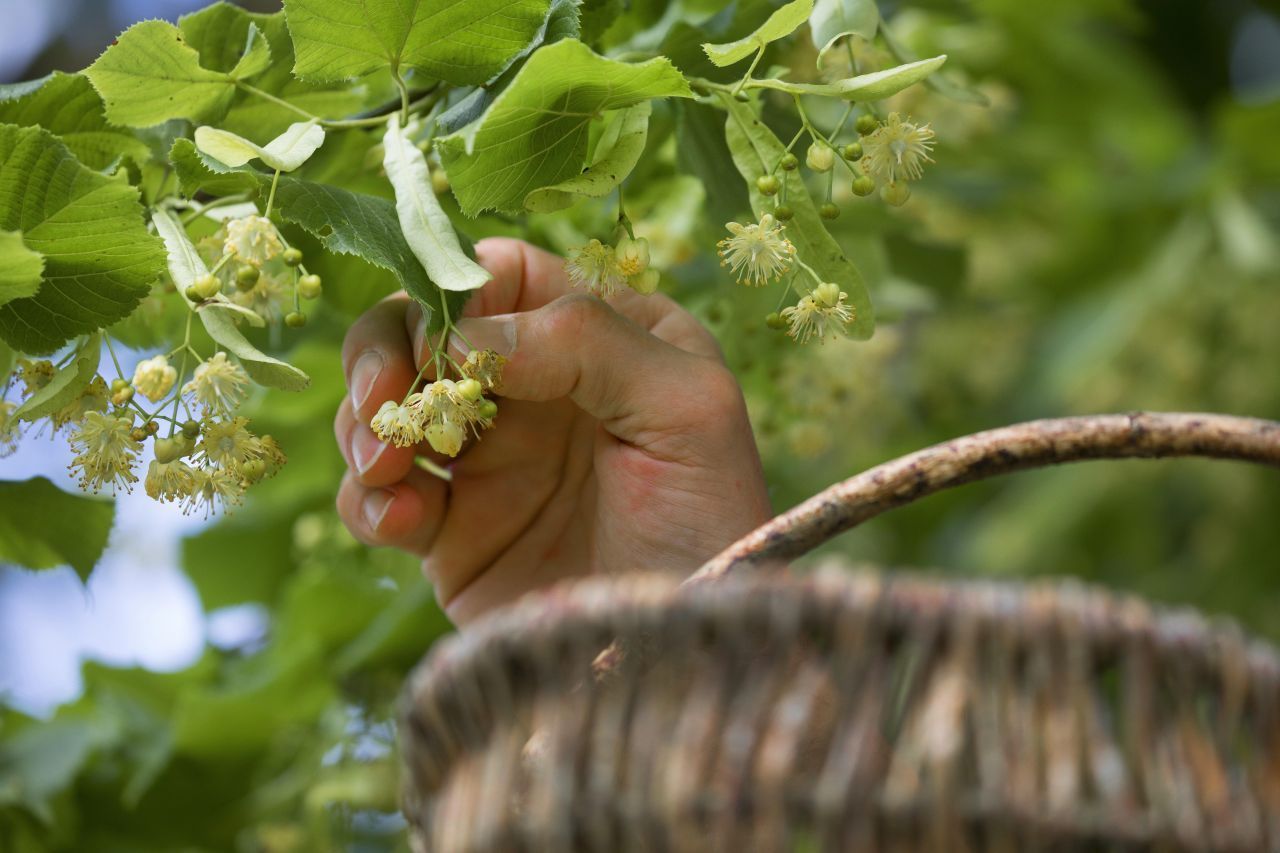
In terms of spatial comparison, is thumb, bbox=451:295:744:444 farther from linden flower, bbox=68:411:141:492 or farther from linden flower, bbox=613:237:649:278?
linden flower, bbox=68:411:141:492

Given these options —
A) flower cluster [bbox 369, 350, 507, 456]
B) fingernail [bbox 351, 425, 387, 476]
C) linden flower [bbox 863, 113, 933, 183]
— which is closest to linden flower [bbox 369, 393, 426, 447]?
flower cluster [bbox 369, 350, 507, 456]

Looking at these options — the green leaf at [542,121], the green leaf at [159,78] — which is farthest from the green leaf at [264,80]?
the green leaf at [542,121]

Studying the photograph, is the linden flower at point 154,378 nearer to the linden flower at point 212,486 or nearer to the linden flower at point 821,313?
the linden flower at point 212,486

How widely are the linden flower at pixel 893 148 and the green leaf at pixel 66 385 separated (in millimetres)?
335

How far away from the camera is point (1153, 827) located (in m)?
0.29

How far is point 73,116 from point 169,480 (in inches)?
7.4

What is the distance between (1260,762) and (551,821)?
0.57 ft

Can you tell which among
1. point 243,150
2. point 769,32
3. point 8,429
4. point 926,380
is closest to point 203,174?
point 243,150

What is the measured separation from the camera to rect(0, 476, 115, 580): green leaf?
616mm

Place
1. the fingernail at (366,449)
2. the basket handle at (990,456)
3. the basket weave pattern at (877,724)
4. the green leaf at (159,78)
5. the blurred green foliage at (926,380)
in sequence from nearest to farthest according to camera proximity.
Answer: the basket weave pattern at (877,724) → the basket handle at (990,456) → the green leaf at (159,78) → the fingernail at (366,449) → the blurred green foliage at (926,380)

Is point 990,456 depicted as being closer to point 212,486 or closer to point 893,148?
point 893,148

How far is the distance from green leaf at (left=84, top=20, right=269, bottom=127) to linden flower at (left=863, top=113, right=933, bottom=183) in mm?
266

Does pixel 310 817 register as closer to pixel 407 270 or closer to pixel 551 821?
pixel 407 270

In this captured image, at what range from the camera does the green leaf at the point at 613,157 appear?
0.52 metres
